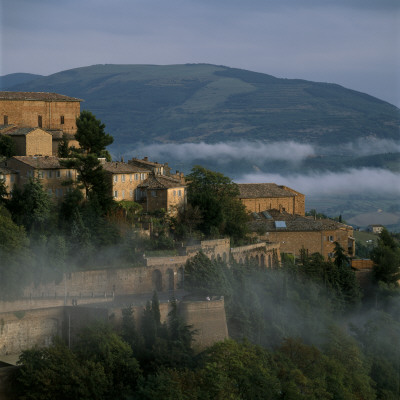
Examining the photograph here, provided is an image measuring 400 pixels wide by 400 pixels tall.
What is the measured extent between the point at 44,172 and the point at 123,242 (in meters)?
3.87

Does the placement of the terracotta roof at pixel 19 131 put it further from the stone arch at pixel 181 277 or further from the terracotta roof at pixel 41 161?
the stone arch at pixel 181 277

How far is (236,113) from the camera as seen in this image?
18162 cm

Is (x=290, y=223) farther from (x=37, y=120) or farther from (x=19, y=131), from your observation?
(x=19, y=131)

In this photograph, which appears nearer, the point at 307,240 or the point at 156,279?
the point at 156,279

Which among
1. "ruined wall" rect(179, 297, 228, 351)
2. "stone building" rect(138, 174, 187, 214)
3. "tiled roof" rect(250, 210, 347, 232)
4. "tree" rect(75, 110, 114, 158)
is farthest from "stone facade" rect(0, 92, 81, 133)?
"ruined wall" rect(179, 297, 228, 351)

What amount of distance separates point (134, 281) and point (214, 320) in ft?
12.7

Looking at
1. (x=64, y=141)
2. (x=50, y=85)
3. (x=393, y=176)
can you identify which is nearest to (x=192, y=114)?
(x=50, y=85)

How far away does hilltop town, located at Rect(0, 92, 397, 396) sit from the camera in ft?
93.3

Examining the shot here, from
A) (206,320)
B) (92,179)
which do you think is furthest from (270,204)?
(206,320)

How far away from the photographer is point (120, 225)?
34.1 m

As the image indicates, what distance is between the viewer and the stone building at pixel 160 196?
37094 mm

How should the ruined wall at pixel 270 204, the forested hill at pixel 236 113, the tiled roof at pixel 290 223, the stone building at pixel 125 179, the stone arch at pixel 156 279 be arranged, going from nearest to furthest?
the stone arch at pixel 156 279 → the stone building at pixel 125 179 → the tiled roof at pixel 290 223 → the ruined wall at pixel 270 204 → the forested hill at pixel 236 113

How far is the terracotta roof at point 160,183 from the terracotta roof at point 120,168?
531 millimetres

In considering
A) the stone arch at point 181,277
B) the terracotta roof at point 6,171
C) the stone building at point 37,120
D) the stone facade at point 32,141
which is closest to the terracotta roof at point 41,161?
the terracotta roof at point 6,171
